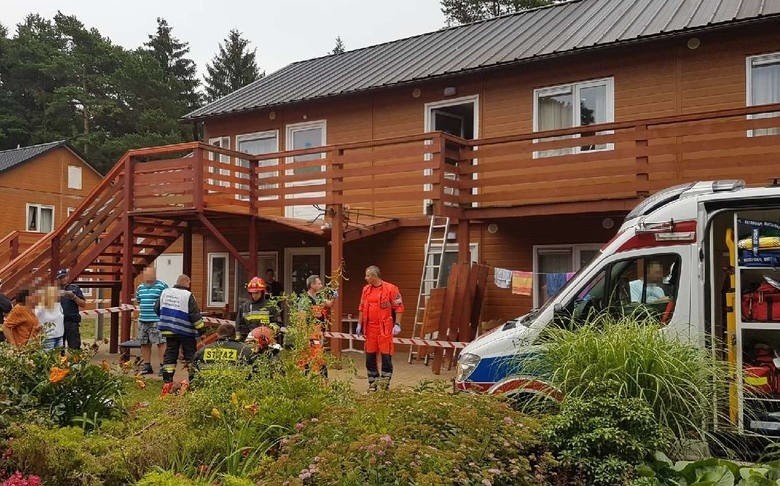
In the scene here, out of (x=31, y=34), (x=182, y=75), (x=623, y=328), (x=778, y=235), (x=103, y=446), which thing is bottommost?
(x=103, y=446)

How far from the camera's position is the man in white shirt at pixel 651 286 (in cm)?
604

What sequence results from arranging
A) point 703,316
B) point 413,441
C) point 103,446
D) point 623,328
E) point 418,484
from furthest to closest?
point 703,316
point 623,328
point 103,446
point 413,441
point 418,484

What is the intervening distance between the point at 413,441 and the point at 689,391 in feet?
7.41

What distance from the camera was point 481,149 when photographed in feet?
37.9

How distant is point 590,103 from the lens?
12.6 metres

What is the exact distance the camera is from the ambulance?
225 inches

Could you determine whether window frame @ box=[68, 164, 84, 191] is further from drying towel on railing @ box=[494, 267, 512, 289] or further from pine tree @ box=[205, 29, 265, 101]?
drying towel on railing @ box=[494, 267, 512, 289]

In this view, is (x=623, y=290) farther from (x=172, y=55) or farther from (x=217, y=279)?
(x=172, y=55)

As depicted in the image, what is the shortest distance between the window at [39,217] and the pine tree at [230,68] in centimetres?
2393

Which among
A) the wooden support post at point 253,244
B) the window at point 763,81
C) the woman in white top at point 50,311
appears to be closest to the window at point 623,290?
the window at point 763,81

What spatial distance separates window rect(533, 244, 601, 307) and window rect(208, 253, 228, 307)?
8239 mm

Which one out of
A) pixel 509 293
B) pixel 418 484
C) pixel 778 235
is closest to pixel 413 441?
pixel 418 484

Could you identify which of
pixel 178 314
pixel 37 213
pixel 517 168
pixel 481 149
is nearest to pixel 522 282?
pixel 517 168

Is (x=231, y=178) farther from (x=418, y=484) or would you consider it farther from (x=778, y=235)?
(x=418, y=484)
